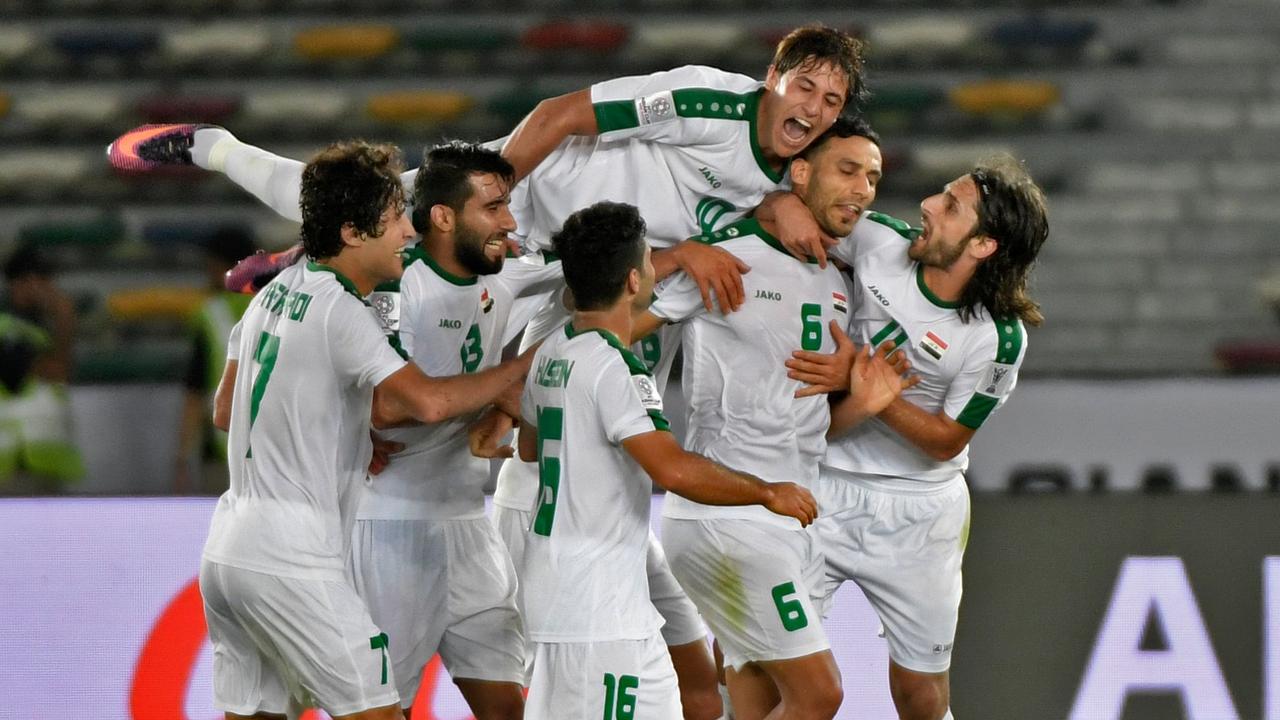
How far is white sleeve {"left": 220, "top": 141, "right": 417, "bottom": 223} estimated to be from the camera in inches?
169

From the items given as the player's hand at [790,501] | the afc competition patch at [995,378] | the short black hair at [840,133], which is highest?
the short black hair at [840,133]

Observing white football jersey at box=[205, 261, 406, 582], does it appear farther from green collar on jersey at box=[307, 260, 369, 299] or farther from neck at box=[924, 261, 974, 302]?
neck at box=[924, 261, 974, 302]

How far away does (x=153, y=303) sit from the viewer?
9.41 meters

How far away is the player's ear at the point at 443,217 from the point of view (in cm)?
390

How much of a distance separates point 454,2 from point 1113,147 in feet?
14.6

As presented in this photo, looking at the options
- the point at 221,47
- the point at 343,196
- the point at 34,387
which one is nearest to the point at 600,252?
the point at 343,196

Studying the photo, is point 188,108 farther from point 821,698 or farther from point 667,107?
point 821,698

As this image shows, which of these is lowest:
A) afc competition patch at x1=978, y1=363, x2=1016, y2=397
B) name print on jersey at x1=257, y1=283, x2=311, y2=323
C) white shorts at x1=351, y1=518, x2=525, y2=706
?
white shorts at x1=351, y1=518, x2=525, y2=706

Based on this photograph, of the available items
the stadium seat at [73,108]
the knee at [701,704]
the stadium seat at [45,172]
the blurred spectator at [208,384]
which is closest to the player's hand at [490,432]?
the knee at [701,704]

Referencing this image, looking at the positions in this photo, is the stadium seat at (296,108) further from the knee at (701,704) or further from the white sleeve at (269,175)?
the knee at (701,704)

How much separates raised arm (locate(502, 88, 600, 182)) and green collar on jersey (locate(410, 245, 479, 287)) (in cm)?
30

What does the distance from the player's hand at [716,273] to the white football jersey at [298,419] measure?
795 millimetres

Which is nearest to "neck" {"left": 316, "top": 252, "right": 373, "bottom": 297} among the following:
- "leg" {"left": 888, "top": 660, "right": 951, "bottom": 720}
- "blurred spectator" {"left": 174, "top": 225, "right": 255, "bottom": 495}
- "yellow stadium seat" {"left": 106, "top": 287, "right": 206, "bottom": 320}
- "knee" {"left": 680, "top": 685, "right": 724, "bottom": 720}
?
"knee" {"left": 680, "top": 685, "right": 724, "bottom": 720}

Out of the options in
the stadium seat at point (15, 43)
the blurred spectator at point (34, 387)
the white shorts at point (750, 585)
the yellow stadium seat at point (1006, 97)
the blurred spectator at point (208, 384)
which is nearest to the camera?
the white shorts at point (750, 585)
